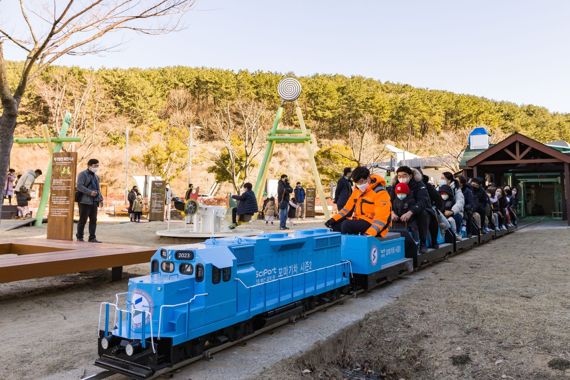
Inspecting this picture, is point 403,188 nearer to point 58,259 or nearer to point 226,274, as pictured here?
point 226,274

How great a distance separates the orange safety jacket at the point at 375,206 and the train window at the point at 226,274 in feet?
10.0

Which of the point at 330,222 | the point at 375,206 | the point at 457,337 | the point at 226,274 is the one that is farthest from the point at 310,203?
the point at 226,274

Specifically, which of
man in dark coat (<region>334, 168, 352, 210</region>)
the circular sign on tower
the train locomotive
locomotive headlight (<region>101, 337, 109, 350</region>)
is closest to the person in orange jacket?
the train locomotive

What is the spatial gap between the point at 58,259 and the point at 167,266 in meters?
→ 2.94

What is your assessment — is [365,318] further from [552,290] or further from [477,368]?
[552,290]

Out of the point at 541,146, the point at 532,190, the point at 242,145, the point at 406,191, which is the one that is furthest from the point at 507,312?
the point at 242,145

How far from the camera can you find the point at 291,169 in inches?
2295

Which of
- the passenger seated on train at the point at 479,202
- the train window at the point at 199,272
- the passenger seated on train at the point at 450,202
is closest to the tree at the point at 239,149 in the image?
the passenger seated on train at the point at 479,202

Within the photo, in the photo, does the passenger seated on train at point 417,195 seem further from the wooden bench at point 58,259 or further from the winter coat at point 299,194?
the winter coat at point 299,194

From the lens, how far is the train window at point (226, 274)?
3.84 metres

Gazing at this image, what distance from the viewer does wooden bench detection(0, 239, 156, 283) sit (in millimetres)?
5424

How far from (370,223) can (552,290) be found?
303 cm

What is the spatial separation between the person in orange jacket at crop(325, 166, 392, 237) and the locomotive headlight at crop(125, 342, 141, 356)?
3947 mm

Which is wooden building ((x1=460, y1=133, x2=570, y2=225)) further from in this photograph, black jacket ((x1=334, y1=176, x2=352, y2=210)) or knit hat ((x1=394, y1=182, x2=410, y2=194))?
knit hat ((x1=394, y1=182, x2=410, y2=194))
